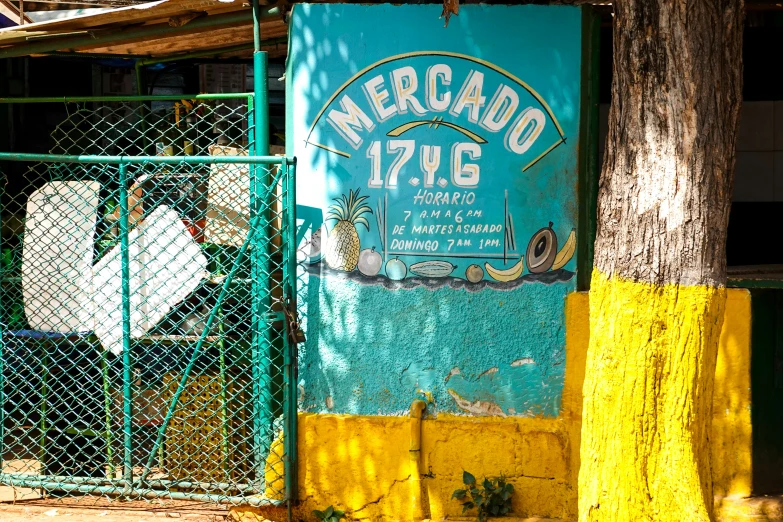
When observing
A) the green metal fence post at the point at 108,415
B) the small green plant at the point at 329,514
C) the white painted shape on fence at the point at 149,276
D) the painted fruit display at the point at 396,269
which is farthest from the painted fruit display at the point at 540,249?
the green metal fence post at the point at 108,415

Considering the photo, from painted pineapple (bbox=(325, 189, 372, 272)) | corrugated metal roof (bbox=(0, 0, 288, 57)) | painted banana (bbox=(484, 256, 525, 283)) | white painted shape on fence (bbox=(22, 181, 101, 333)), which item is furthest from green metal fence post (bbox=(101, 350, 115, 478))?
painted banana (bbox=(484, 256, 525, 283))

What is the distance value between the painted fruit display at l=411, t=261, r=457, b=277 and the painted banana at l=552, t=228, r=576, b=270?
56 cm

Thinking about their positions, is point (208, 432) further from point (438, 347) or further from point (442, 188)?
point (442, 188)

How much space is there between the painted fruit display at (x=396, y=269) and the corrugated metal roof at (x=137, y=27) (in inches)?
60.0

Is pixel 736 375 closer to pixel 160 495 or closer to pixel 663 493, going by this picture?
pixel 663 493

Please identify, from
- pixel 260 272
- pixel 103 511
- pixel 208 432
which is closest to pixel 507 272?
pixel 260 272

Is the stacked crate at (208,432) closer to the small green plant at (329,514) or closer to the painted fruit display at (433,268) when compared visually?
the small green plant at (329,514)

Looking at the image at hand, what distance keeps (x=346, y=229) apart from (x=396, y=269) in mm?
353

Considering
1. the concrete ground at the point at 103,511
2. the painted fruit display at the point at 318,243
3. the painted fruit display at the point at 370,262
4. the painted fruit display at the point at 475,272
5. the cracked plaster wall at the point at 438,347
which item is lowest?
the concrete ground at the point at 103,511

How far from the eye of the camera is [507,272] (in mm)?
4645

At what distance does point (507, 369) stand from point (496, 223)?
807mm

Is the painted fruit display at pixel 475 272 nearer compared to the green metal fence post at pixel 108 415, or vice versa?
the painted fruit display at pixel 475 272

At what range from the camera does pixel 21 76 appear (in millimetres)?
8062

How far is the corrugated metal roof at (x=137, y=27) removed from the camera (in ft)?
15.2
